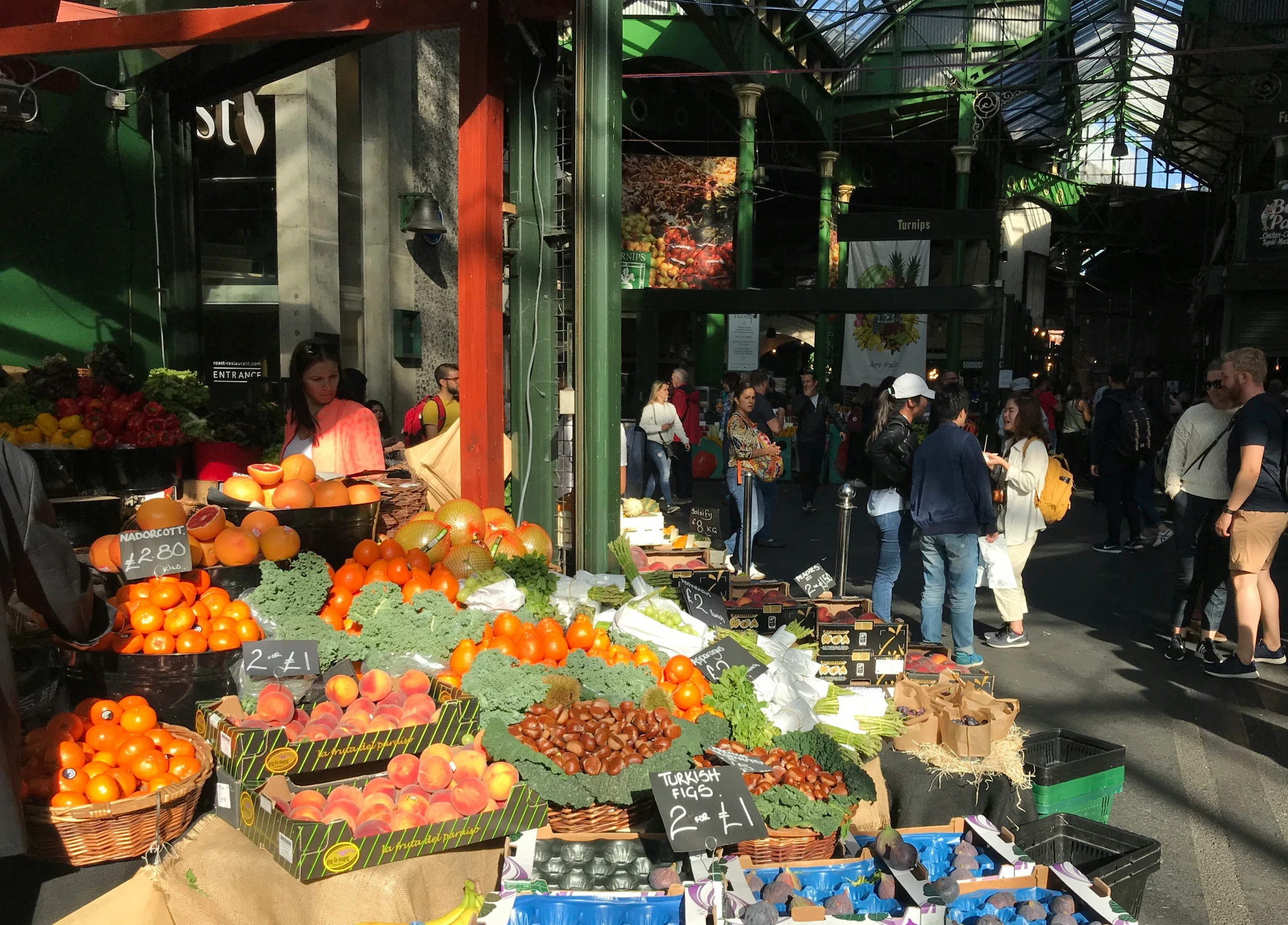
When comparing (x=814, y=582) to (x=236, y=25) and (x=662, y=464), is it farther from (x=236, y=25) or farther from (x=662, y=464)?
(x=662, y=464)

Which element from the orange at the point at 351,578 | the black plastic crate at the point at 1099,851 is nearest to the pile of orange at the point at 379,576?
the orange at the point at 351,578

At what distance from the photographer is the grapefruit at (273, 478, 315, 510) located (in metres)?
4.86

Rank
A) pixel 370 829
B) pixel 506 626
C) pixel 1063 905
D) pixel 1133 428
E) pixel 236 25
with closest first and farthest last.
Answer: pixel 1063 905 → pixel 370 829 → pixel 506 626 → pixel 236 25 → pixel 1133 428

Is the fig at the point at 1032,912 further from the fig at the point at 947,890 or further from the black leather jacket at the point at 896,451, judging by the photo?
the black leather jacket at the point at 896,451

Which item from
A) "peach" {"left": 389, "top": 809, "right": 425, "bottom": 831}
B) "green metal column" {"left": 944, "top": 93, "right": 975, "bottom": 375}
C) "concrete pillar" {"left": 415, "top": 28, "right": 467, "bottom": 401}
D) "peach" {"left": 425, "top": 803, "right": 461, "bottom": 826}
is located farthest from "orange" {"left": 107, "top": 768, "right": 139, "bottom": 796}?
"green metal column" {"left": 944, "top": 93, "right": 975, "bottom": 375}

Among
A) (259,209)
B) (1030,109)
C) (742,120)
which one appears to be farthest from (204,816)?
(1030,109)

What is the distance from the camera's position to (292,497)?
4863mm

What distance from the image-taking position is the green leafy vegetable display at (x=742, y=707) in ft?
12.9

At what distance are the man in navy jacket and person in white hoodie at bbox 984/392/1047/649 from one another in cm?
75

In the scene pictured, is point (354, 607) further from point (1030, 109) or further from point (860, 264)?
point (1030, 109)

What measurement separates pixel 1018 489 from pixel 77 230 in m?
9.01

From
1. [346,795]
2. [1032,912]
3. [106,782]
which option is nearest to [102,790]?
[106,782]

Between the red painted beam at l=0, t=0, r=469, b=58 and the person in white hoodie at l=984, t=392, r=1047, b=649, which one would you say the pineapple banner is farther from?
the red painted beam at l=0, t=0, r=469, b=58

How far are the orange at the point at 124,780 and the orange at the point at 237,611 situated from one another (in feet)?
3.03
